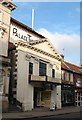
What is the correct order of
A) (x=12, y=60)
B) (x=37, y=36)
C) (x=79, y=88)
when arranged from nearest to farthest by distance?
(x=12, y=60)
(x=37, y=36)
(x=79, y=88)

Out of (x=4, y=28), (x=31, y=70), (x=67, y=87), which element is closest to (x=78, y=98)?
(x=67, y=87)

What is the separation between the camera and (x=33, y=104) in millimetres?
32906

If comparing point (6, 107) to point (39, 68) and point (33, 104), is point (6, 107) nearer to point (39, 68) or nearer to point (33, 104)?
point (33, 104)

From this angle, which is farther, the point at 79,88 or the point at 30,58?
the point at 79,88

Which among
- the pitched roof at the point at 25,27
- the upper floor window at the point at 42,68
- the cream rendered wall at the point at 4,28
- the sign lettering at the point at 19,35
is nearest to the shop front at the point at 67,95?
the upper floor window at the point at 42,68

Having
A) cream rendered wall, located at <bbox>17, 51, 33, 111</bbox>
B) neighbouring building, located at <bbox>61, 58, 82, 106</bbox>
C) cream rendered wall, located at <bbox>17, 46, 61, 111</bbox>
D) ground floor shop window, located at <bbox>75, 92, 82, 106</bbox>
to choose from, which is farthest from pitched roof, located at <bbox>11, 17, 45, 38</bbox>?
ground floor shop window, located at <bbox>75, 92, 82, 106</bbox>

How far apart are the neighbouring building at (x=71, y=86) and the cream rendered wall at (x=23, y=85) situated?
33.5 ft

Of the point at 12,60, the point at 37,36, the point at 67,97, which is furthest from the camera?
the point at 67,97

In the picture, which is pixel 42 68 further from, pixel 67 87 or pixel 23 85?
pixel 67 87

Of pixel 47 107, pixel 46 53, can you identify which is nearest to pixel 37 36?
pixel 46 53

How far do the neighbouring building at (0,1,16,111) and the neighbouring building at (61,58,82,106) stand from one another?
1503 centimetres

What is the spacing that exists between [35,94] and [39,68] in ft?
12.7

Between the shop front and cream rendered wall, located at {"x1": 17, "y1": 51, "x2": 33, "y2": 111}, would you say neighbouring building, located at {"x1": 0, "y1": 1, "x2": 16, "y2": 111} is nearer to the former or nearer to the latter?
cream rendered wall, located at {"x1": 17, "y1": 51, "x2": 33, "y2": 111}

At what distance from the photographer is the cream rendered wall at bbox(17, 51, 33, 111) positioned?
30641mm
